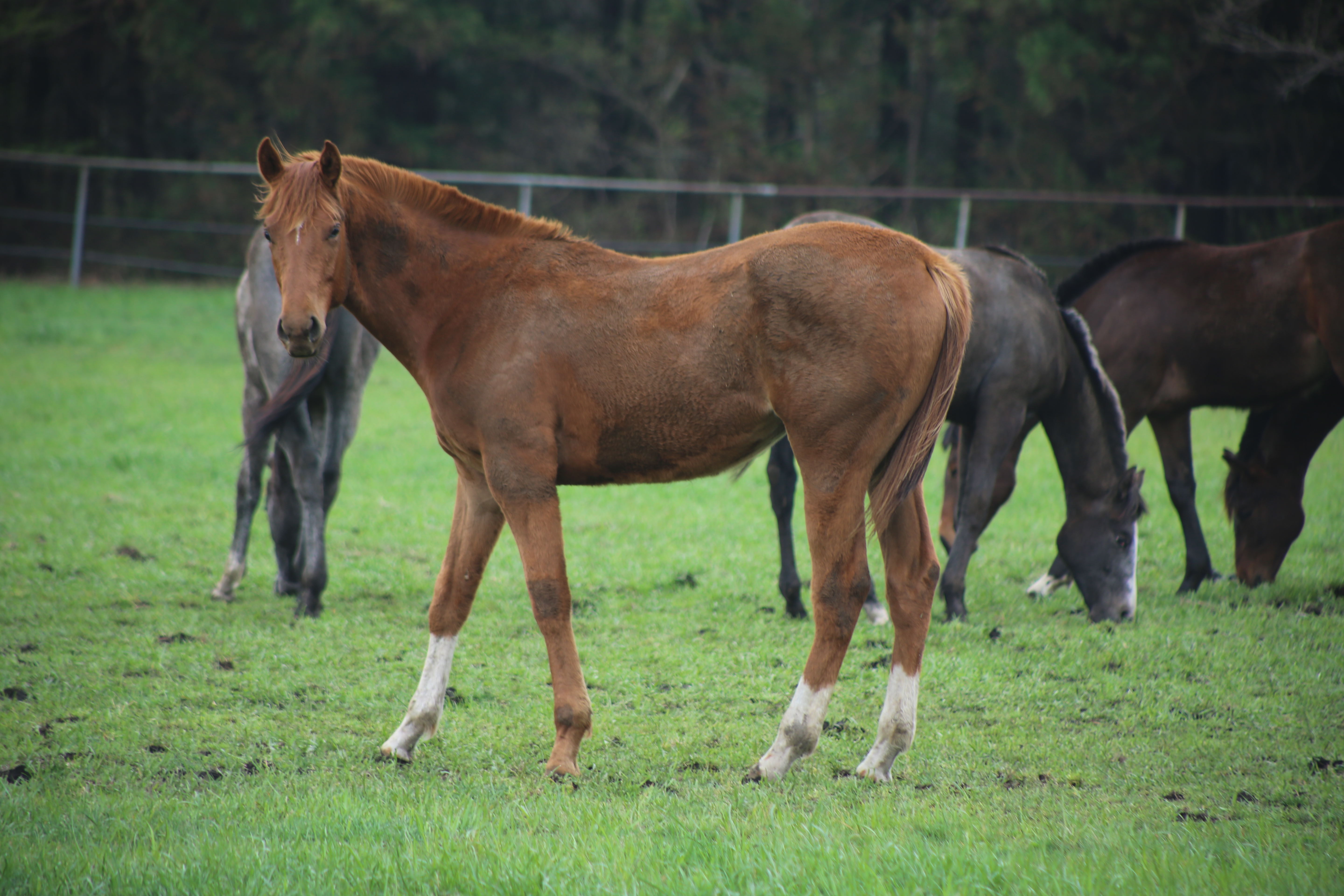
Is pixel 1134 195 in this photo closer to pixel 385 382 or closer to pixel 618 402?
pixel 385 382

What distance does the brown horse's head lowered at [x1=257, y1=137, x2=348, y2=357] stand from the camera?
11.3ft

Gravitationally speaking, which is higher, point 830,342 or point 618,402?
point 830,342

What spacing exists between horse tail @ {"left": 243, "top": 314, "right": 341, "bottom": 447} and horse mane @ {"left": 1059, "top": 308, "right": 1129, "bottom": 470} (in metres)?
4.04

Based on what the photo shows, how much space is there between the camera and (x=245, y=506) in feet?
20.7

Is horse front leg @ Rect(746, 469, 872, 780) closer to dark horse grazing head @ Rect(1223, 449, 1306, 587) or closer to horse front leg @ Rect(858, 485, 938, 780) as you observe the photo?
horse front leg @ Rect(858, 485, 938, 780)

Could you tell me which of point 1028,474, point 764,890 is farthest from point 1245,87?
point 764,890

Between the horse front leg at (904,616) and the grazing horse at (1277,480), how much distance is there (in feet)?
12.0

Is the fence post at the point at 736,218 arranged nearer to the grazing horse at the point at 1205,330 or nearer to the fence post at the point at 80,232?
the grazing horse at the point at 1205,330

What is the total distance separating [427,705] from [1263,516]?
532 centimetres

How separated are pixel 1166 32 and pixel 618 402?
18776 mm

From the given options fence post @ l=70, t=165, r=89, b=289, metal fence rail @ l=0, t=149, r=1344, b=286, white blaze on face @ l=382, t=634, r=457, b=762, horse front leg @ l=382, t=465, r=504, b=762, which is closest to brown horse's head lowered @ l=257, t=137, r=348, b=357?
horse front leg @ l=382, t=465, r=504, b=762

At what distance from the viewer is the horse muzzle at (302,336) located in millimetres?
3404

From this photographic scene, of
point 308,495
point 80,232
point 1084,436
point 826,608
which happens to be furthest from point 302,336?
point 80,232

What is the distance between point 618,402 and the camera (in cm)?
366
